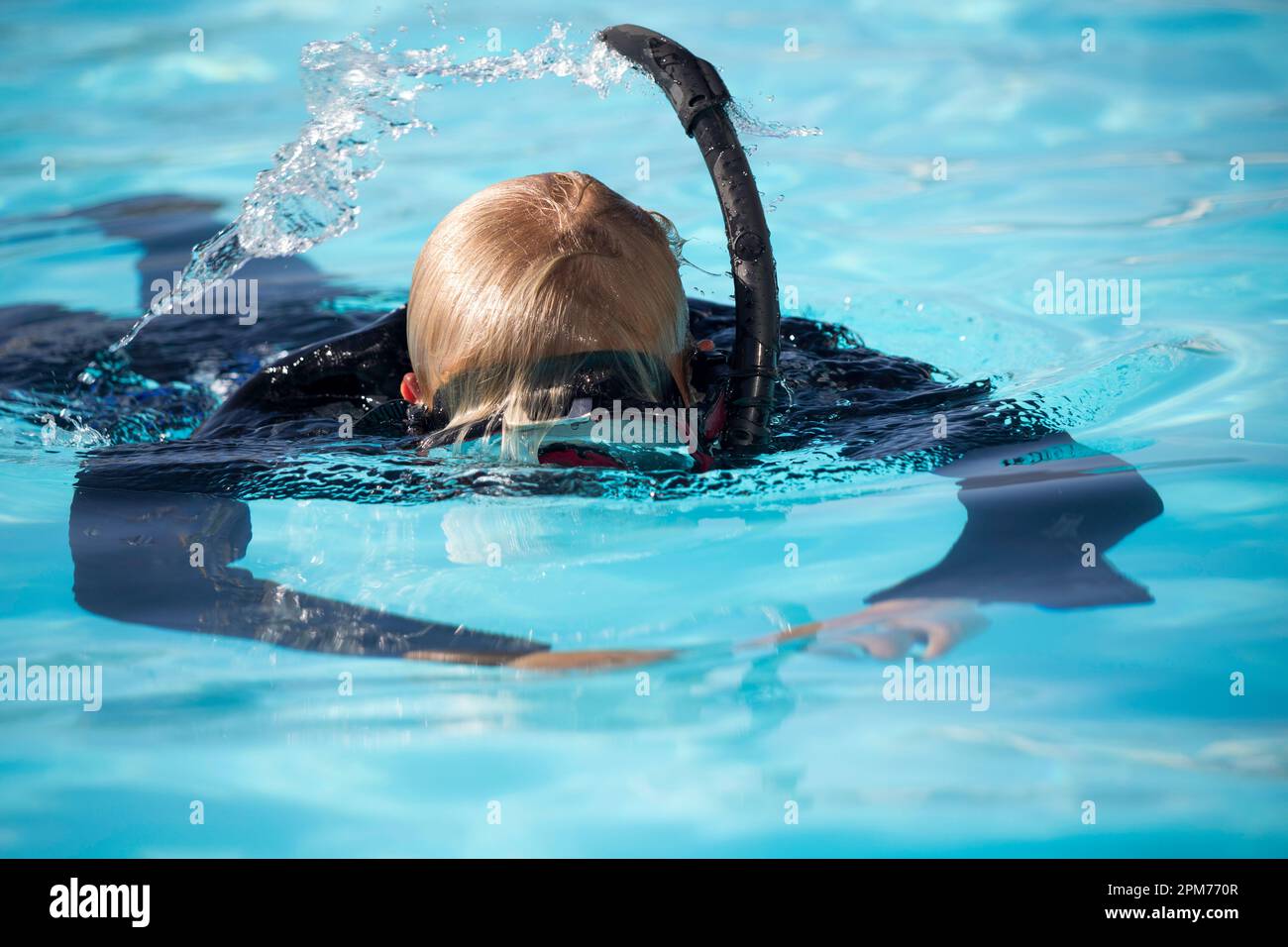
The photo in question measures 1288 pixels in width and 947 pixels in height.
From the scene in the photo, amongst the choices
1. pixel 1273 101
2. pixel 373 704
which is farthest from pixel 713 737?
pixel 1273 101

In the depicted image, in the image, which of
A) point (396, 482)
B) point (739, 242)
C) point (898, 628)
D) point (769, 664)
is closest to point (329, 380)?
point (396, 482)

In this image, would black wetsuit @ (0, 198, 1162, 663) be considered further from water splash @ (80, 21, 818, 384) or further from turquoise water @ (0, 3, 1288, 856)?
water splash @ (80, 21, 818, 384)

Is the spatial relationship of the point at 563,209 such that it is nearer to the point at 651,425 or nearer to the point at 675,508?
the point at 651,425

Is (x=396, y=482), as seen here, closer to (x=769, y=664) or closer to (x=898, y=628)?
(x=769, y=664)

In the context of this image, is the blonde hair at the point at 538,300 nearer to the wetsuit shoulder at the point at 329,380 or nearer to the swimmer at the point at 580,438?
the swimmer at the point at 580,438

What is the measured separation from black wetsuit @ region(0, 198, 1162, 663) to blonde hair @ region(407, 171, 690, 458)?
252mm

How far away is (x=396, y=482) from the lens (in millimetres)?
2055

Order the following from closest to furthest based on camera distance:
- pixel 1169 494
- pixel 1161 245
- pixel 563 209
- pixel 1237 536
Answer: pixel 563 209 → pixel 1237 536 → pixel 1169 494 → pixel 1161 245

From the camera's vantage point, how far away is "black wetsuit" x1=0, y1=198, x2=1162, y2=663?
6.05 ft

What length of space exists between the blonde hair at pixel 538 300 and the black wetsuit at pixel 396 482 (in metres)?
0.25

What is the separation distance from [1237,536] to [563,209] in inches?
48.4

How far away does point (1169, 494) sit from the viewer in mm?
2197

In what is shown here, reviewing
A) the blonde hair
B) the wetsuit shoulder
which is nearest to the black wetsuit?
the wetsuit shoulder
